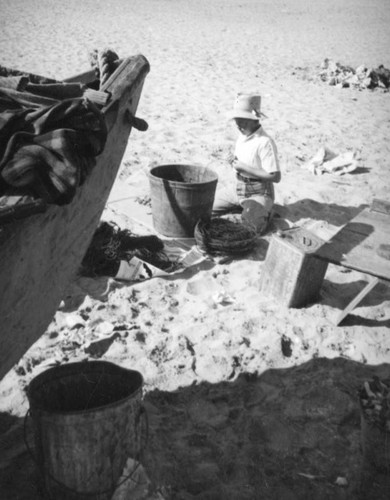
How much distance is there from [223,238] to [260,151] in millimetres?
1138

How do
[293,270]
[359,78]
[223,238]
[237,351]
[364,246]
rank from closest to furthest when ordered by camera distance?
[237,351], [364,246], [293,270], [223,238], [359,78]

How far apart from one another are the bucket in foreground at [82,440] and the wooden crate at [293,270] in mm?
1925

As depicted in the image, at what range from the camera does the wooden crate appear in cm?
372

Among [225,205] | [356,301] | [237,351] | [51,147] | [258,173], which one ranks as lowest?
[237,351]

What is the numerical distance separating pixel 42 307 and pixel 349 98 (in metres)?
11.1

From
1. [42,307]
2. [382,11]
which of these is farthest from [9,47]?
[382,11]

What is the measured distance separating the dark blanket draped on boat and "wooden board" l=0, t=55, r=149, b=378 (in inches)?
6.1

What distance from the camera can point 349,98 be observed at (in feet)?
36.9

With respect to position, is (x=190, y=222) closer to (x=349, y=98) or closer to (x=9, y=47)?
(x=349, y=98)

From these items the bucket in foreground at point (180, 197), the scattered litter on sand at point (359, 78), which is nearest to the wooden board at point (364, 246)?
the bucket in foreground at point (180, 197)

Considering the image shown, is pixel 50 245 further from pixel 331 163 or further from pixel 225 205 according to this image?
pixel 331 163

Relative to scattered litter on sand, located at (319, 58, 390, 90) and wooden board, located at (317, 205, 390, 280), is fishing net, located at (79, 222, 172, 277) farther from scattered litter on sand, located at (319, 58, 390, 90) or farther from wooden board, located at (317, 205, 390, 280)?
scattered litter on sand, located at (319, 58, 390, 90)

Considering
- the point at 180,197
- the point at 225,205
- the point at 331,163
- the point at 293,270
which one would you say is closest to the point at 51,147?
the point at 293,270

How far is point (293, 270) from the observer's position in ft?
12.3
